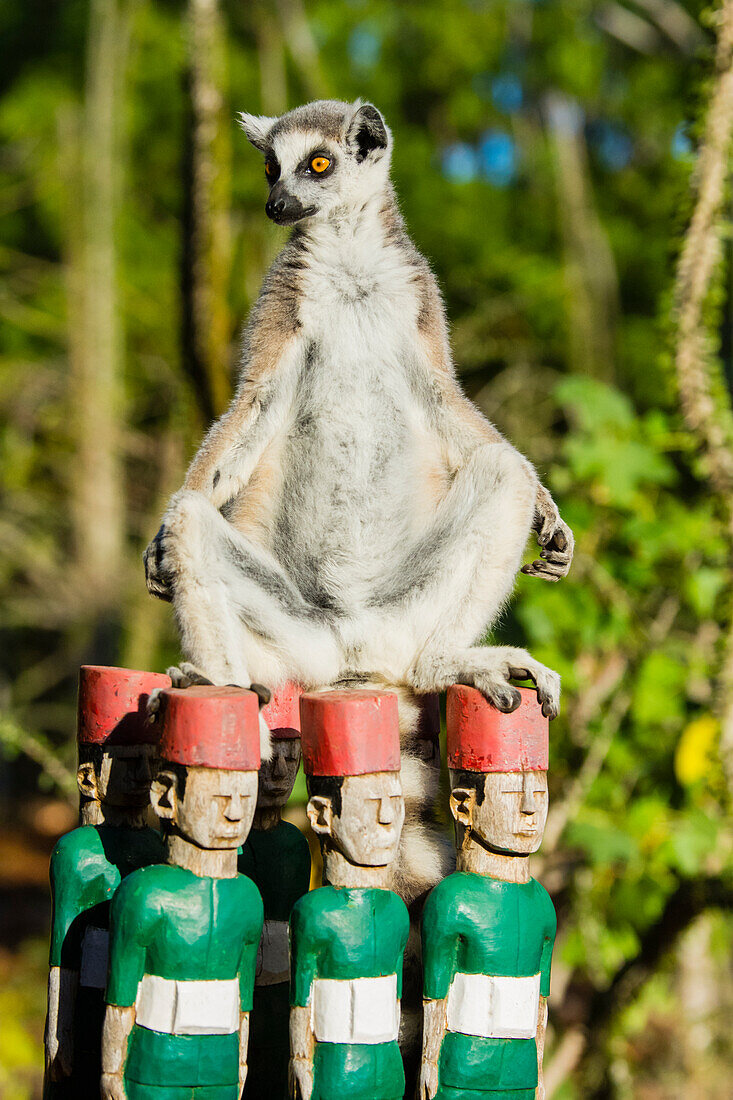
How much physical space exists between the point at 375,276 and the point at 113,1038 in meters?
2.33

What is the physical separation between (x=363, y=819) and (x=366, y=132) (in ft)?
7.41

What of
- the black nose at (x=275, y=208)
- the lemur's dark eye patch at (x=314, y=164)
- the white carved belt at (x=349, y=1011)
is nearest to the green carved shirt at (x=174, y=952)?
the white carved belt at (x=349, y=1011)

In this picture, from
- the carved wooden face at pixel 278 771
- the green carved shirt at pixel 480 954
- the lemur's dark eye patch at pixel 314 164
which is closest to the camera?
the green carved shirt at pixel 480 954

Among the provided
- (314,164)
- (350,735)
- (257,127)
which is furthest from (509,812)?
(257,127)

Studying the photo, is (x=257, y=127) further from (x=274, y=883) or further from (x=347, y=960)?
(x=347, y=960)

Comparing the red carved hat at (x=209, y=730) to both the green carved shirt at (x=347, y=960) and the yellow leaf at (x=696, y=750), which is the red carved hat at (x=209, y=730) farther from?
the yellow leaf at (x=696, y=750)

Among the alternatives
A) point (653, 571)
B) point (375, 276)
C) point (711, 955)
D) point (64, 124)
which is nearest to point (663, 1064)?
point (711, 955)

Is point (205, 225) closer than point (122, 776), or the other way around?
point (122, 776)

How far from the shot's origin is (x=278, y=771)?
283 cm

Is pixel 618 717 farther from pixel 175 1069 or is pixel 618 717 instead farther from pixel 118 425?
pixel 118 425

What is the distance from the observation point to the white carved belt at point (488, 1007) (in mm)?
2418

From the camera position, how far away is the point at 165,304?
34.9 ft

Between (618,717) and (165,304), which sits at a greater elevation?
(165,304)

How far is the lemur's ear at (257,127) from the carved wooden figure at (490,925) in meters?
2.00
